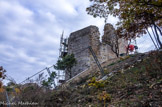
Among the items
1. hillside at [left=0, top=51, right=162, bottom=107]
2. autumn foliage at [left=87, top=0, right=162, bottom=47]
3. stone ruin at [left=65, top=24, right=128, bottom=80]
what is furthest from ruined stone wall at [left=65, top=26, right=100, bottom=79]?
hillside at [left=0, top=51, right=162, bottom=107]

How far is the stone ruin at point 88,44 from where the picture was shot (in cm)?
1251

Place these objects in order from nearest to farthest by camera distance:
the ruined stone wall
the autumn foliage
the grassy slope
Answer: the grassy slope, the autumn foliage, the ruined stone wall

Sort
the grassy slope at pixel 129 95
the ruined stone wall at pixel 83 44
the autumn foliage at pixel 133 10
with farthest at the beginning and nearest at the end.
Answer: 1. the ruined stone wall at pixel 83 44
2. the autumn foliage at pixel 133 10
3. the grassy slope at pixel 129 95

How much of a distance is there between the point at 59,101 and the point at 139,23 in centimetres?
600

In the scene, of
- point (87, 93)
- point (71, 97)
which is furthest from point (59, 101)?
point (87, 93)

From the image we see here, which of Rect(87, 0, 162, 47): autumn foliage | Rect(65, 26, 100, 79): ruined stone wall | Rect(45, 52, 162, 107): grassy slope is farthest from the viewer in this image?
Rect(65, 26, 100, 79): ruined stone wall

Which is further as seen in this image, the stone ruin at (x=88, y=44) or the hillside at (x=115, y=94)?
the stone ruin at (x=88, y=44)

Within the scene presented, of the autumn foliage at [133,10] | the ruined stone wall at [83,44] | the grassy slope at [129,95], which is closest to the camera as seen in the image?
the grassy slope at [129,95]

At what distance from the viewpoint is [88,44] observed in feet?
42.5

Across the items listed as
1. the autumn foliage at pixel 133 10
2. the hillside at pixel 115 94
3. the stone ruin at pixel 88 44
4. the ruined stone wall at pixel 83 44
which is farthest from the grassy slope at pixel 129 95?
the ruined stone wall at pixel 83 44

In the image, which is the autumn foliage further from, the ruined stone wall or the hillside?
the ruined stone wall

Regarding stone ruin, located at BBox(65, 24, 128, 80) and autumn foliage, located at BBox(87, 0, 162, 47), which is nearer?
autumn foliage, located at BBox(87, 0, 162, 47)

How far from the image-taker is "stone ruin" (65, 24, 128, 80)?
12508 millimetres

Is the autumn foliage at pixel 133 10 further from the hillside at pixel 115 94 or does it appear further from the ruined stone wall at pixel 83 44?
the ruined stone wall at pixel 83 44
